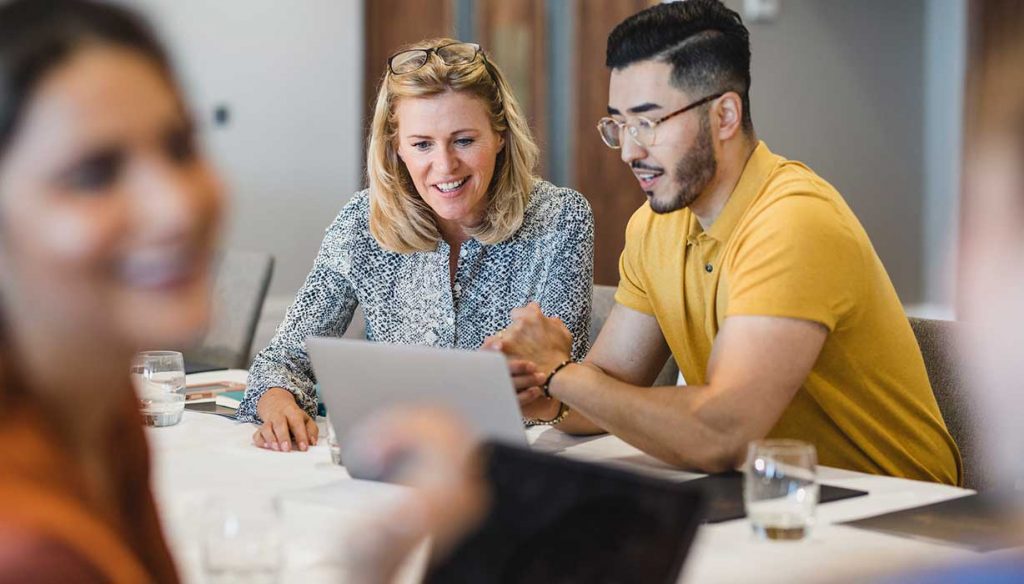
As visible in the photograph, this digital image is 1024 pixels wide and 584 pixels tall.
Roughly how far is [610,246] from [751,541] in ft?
15.3

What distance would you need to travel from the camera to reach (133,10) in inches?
22.4

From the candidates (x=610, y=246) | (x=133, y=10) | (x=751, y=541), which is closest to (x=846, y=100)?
(x=610, y=246)

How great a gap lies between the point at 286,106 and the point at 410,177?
4.18 m

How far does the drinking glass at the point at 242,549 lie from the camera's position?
3.39 feet

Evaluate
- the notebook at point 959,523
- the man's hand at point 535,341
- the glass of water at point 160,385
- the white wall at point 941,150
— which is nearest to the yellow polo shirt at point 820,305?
the man's hand at point 535,341

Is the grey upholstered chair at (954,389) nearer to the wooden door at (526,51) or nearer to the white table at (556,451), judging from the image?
the white table at (556,451)

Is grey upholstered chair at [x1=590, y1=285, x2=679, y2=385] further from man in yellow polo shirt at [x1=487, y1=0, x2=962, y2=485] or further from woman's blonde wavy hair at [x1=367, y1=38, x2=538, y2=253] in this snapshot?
man in yellow polo shirt at [x1=487, y1=0, x2=962, y2=485]

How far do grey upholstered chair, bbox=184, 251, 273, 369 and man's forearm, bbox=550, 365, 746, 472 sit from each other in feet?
Answer: 5.45

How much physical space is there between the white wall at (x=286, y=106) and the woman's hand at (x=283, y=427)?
14.2 ft

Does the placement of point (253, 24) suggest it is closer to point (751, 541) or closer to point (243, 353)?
point (243, 353)

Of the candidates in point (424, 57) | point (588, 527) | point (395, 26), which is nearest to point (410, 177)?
point (424, 57)

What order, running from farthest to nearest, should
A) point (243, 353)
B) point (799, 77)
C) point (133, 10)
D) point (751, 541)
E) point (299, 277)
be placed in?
point (299, 277)
point (799, 77)
point (243, 353)
point (751, 541)
point (133, 10)

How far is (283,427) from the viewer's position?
1.95m

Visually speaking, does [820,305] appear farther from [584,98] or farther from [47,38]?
[584,98]
